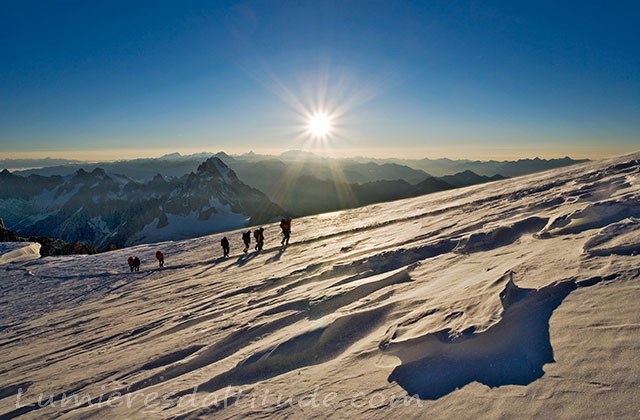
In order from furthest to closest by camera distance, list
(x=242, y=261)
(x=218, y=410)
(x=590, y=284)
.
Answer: (x=242, y=261)
(x=590, y=284)
(x=218, y=410)

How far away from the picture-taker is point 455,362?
13.0 feet

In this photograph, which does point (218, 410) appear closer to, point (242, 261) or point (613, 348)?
point (613, 348)

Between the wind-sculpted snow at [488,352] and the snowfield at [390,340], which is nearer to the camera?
the snowfield at [390,340]

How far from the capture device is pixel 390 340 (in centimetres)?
471

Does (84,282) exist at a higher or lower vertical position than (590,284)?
lower

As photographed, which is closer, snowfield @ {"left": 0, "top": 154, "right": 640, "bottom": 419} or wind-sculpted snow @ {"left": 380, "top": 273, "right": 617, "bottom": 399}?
snowfield @ {"left": 0, "top": 154, "right": 640, "bottom": 419}

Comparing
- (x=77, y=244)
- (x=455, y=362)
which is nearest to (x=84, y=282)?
(x=455, y=362)

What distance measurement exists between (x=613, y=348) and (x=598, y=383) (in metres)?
0.62

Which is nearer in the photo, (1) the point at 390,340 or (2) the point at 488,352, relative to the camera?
(2) the point at 488,352

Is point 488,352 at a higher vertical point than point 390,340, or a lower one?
higher

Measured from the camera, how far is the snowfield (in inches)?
138

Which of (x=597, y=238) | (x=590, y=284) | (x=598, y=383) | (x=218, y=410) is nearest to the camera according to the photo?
(x=598, y=383)

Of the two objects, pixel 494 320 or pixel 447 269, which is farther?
pixel 447 269

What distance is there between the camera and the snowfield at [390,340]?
11.5ft
